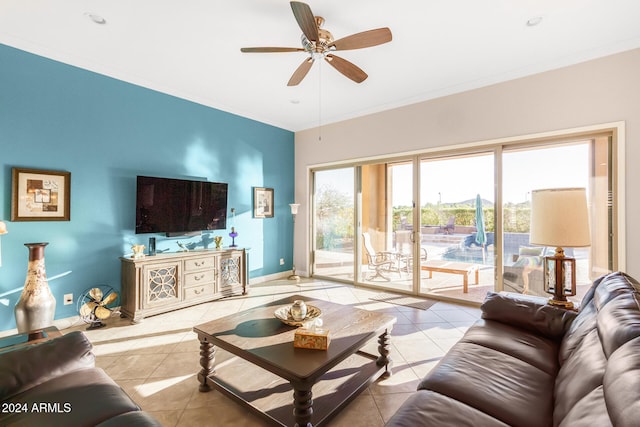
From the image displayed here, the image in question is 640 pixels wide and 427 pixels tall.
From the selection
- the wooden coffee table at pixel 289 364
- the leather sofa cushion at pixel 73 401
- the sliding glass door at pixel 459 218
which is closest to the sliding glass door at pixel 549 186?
the sliding glass door at pixel 459 218

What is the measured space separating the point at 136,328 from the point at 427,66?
14.7ft

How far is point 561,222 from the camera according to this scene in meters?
1.93

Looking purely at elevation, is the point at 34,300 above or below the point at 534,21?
below

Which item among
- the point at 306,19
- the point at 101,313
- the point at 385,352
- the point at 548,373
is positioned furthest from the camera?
the point at 101,313

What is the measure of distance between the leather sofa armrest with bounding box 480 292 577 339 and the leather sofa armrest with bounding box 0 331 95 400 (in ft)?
8.47

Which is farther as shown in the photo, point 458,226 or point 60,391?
point 458,226

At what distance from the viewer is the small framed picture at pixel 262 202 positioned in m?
5.16

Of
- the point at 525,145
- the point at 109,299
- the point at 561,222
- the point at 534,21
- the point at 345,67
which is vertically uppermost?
the point at 534,21

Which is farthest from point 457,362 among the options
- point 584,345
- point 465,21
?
point 465,21

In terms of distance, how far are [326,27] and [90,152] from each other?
119 inches

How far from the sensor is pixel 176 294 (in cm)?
370

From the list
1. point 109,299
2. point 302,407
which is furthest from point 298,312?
point 109,299

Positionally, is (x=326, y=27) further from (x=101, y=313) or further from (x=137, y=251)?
(x=101, y=313)

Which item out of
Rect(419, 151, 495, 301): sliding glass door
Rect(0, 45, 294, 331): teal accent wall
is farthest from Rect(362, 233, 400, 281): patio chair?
Rect(0, 45, 294, 331): teal accent wall
